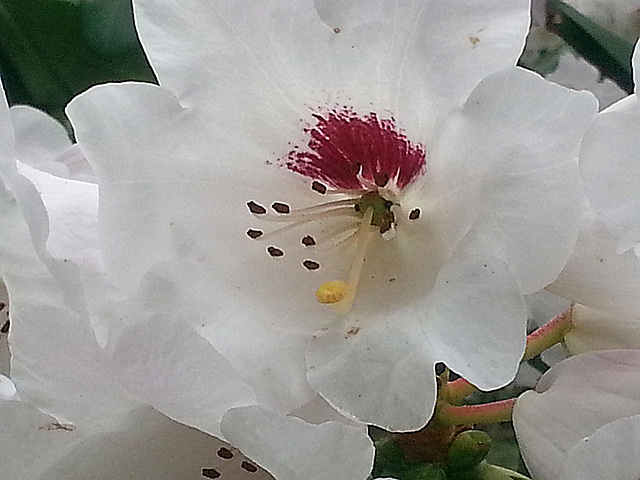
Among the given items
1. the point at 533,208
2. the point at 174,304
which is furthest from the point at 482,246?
the point at 174,304

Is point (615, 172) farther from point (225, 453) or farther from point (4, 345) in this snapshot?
point (4, 345)

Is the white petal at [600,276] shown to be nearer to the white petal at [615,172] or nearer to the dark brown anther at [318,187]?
the white petal at [615,172]

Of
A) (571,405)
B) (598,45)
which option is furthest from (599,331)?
(598,45)

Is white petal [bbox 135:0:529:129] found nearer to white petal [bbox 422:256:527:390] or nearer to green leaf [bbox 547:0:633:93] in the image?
white petal [bbox 422:256:527:390]

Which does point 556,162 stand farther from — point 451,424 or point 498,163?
point 451,424

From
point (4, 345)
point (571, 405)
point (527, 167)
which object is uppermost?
point (527, 167)

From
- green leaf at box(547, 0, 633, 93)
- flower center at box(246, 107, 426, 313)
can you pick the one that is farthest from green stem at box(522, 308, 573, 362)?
green leaf at box(547, 0, 633, 93)
